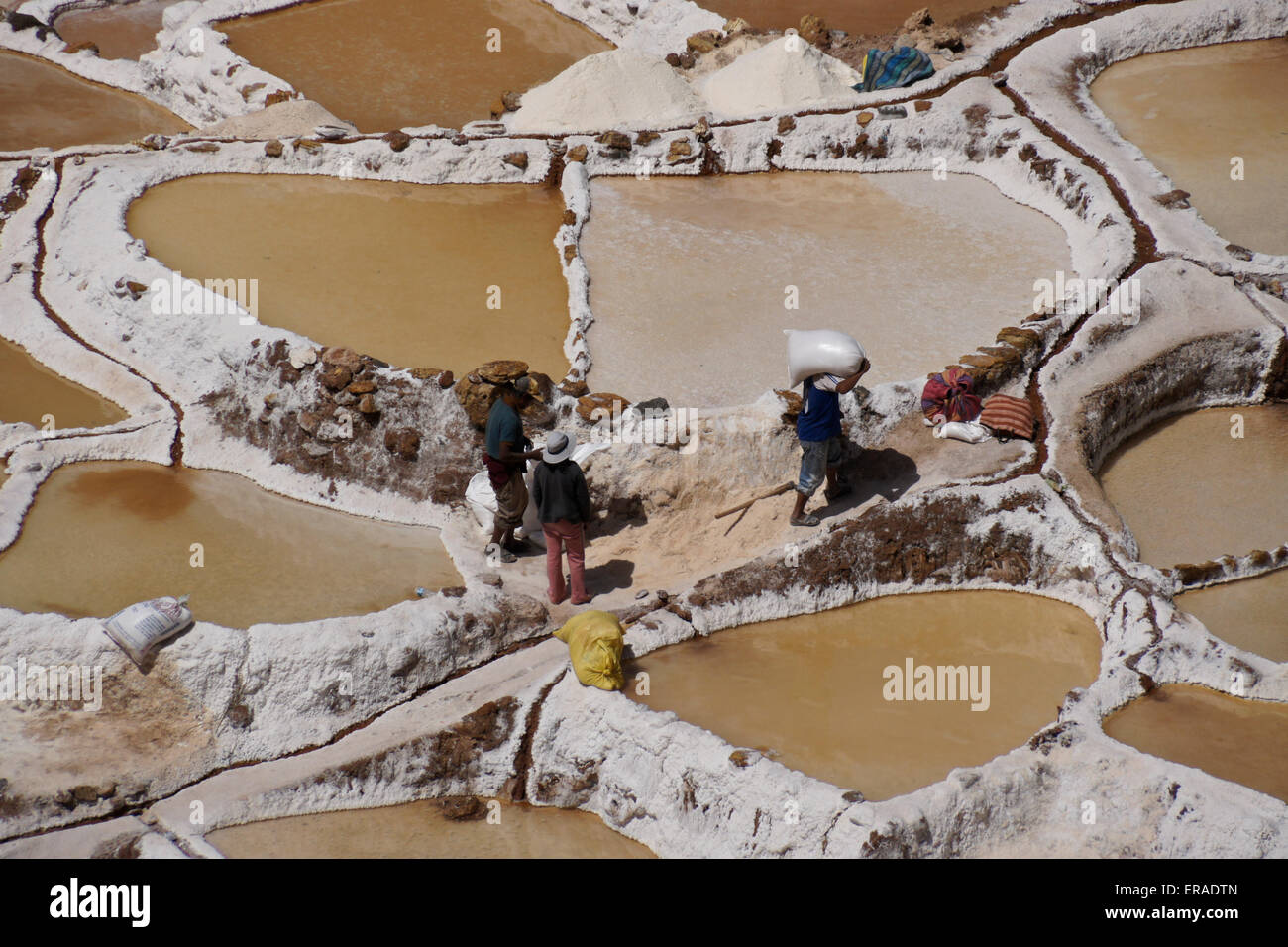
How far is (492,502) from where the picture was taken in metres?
10.4

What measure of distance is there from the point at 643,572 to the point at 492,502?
4.53 feet

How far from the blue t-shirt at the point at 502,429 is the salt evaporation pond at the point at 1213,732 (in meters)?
4.71

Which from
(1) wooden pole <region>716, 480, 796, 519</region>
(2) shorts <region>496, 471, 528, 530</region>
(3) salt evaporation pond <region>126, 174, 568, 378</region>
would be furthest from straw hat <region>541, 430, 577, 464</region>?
(3) salt evaporation pond <region>126, 174, 568, 378</region>

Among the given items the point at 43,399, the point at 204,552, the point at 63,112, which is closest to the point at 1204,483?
the point at 204,552

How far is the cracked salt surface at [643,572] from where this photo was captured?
8.02 metres

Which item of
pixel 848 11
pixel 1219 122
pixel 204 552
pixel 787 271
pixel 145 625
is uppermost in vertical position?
pixel 848 11

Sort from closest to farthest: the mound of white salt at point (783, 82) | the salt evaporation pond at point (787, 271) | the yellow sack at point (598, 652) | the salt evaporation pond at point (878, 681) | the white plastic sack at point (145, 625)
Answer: the salt evaporation pond at point (878, 681), the white plastic sack at point (145, 625), the yellow sack at point (598, 652), the salt evaporation pond at point (787, 271), the mound of white salt at point (783, 82)

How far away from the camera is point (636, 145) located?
49.9 ft

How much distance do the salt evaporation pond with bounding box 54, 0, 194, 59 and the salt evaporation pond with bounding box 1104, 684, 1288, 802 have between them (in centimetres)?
1877

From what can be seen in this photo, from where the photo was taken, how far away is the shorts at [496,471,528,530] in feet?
32.7

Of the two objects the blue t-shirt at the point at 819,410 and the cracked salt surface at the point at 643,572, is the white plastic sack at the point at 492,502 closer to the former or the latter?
the cracked salt surface at the point at 643,572

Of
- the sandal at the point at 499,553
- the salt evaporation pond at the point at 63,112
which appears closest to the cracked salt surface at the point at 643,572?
the sandal at the point at 499,553

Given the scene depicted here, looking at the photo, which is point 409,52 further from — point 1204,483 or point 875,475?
point 1204,483

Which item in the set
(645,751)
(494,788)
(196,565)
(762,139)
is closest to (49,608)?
(196,565)
